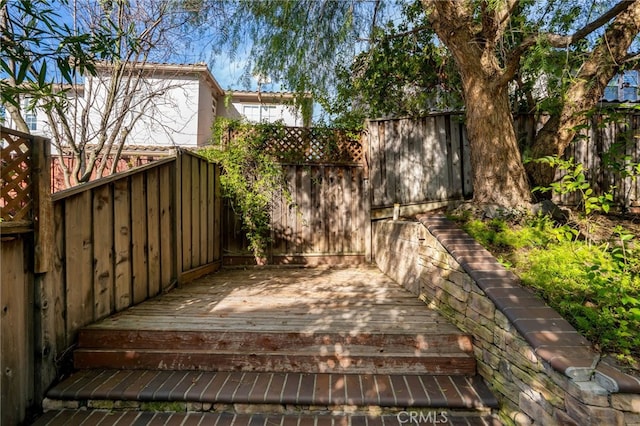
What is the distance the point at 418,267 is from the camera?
3236 millimetres

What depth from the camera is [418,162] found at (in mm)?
4496

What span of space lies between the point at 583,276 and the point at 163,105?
319 inches

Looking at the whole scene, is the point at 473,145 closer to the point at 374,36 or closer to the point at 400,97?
the point at 374,36

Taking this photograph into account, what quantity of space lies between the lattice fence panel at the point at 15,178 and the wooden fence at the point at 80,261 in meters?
0.01

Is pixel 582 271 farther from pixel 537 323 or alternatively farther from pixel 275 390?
pixel 275 390

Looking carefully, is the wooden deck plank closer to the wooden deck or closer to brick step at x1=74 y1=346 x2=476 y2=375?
the wooden deck

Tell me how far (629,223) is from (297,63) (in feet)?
14.7

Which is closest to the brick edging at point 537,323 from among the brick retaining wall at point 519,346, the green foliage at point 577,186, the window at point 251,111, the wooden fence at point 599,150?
the brick retaining wall at point 519,346

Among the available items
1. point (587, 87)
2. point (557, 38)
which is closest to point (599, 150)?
point (587, 87)

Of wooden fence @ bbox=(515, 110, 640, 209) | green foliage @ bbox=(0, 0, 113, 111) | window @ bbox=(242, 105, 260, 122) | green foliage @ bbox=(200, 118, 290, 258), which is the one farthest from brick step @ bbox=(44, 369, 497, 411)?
window @ bbox=(242, 105, 260, 122)

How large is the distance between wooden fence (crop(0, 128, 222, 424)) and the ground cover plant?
3.28m

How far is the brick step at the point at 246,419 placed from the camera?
1.78m

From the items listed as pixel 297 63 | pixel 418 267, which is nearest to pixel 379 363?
pixel 418 267

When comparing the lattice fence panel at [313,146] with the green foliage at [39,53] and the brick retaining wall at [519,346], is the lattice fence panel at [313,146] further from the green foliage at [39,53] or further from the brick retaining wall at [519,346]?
the green foliage at [39,53]
